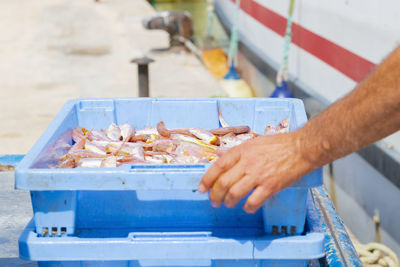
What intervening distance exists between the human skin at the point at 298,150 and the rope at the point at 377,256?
253cm

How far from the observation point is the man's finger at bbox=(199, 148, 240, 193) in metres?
1.77

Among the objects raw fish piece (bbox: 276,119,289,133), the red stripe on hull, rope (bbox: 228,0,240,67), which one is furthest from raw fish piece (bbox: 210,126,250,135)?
rope (bbox: 228,0,240,67)

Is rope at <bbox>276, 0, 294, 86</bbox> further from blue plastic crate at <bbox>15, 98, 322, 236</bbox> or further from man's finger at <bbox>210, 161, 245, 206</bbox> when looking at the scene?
man's finger at <bbox>210, 161, 245, 206</bbox>

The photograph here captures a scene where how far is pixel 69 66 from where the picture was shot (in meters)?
8.98

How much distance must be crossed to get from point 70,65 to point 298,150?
778 centimetres

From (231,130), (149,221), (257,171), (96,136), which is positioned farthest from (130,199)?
(231,130)

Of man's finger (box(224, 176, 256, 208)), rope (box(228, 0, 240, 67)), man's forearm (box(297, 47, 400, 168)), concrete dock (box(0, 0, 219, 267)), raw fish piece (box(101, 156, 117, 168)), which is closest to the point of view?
man's forearm (box(297, 47, 400, 168))

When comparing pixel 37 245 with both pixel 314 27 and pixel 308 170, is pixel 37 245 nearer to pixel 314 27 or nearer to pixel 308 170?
pixel 308 170

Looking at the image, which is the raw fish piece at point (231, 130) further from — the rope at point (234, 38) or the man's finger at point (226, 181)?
the rope at point (234, 38)

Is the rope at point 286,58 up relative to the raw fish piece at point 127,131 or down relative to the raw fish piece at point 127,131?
down

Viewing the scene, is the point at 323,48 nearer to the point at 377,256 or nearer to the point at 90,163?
the point at 377,256

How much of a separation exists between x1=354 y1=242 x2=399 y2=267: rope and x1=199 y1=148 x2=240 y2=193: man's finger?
8.61ft

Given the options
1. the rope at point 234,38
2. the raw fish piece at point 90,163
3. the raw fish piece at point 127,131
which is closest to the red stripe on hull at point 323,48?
the rope at point 234,38

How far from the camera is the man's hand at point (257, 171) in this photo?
1749mm
